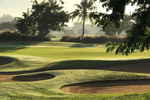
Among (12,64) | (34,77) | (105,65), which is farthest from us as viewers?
(12,64)

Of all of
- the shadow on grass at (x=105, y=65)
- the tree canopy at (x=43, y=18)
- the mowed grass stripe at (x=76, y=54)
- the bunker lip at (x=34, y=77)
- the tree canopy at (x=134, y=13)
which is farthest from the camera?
the tree canopy at (x=43, y=18)

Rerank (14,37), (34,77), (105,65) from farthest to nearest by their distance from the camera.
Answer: (14,37) < (105,65) < (34,77)

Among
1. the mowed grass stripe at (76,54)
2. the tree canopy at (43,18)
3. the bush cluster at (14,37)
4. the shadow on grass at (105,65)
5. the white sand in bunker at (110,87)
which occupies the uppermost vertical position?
the tree canopy at (43,18)

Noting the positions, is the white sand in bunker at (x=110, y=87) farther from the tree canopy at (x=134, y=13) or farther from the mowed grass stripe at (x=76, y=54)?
the mowed grass stripe at (x=76, y=54)

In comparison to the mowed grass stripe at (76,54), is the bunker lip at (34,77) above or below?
below

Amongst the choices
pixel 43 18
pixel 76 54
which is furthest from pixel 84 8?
pixel 76 54

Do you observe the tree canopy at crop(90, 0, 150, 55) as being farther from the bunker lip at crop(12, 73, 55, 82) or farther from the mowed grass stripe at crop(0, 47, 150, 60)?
the mowed grass stripe at crop(0, 47, 150, 60)

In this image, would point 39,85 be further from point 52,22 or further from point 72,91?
point 52,22

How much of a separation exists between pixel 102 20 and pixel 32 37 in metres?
49.9

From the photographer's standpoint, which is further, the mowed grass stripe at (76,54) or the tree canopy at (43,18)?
the tree canopy at (43,18)

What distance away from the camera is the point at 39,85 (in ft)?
45.0

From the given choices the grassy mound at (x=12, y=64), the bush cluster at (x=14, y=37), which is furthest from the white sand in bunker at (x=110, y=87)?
the bush cluster at (x=14, y=37)

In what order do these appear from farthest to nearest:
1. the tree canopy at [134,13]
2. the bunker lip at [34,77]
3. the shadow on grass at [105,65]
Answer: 1. the shadow on grass at [105,65]
2. the bunker lip at [34,77]
3. the tree canopy at [134,13]

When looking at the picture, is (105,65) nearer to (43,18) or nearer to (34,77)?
(34,77)
